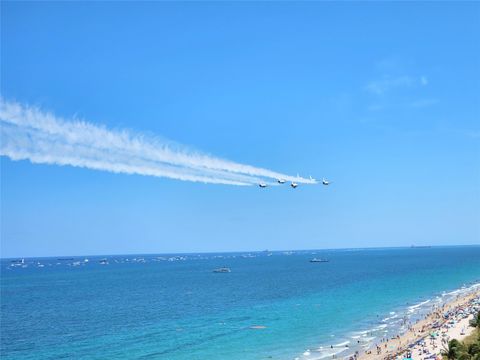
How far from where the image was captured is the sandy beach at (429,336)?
56.6 metres

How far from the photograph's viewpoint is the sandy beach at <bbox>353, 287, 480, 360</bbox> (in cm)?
5662

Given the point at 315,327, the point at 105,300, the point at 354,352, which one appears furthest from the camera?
the point at 105,300

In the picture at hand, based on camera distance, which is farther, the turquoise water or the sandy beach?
the turquoise water

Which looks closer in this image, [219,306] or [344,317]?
[344,317]

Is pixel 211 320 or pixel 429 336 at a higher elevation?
pixel 211 320

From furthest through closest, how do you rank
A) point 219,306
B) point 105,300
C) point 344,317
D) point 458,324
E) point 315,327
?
point 105,300, point 219,306, point 344,317, point 315,327, point 458,324

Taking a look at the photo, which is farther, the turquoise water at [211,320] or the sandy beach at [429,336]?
the turquoise water at [211,320]

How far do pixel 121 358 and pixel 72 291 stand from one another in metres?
91.0

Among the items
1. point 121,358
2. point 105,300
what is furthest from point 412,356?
point 105,300

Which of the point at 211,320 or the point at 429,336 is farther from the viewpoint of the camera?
the point at 211,320

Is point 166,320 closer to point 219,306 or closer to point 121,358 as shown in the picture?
point 219,306

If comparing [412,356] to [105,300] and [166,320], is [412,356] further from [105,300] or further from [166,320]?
[105,300]

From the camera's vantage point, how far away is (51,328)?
3103 inches

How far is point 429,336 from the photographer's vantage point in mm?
63438
